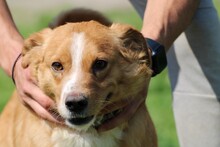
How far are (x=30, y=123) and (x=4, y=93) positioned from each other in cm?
394

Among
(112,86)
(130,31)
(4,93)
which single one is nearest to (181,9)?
(130,31)

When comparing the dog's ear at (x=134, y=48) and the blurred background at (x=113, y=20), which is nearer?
the dog's ear at (x=134, y=48)

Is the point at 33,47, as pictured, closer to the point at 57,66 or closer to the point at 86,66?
the point at 57,66

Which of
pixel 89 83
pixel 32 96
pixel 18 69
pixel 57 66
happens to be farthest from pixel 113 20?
pixel 89 83

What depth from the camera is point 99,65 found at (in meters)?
4.04

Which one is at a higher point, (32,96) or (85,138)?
(32,96)

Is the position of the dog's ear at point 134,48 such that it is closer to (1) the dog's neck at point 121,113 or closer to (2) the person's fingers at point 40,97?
(1) the dog's neck at point 121,113

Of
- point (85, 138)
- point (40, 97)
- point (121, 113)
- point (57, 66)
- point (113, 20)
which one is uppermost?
point (57, 66)

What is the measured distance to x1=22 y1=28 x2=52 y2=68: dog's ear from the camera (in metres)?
4.31

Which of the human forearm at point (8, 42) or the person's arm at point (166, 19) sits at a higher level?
the person's arm at point (166, 19)

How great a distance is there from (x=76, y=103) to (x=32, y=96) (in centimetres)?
44

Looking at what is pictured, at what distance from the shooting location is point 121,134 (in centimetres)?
431

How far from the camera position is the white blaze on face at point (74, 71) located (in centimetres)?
391

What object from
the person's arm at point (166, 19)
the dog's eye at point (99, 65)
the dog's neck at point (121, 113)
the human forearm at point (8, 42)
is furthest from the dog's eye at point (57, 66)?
the person's arm at point (166, 19)
